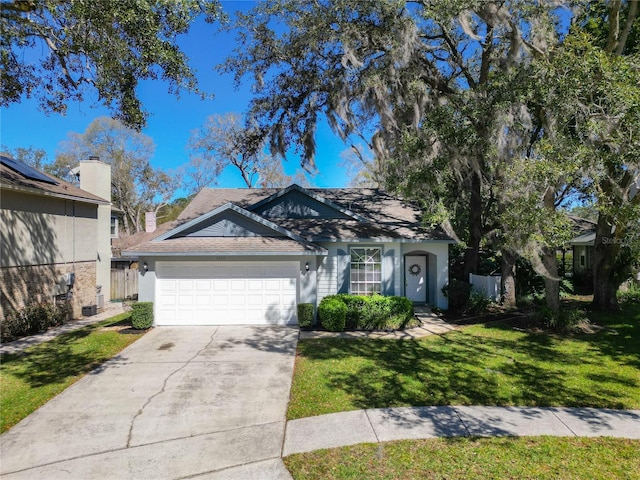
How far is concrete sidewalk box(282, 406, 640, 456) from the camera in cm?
523

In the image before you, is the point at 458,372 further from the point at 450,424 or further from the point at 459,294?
the point at 459,294

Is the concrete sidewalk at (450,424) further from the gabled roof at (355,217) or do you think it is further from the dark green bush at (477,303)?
the gabled roof at (355,217)

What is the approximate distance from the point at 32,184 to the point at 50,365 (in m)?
6.98

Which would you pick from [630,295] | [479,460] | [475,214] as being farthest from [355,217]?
[630,295]

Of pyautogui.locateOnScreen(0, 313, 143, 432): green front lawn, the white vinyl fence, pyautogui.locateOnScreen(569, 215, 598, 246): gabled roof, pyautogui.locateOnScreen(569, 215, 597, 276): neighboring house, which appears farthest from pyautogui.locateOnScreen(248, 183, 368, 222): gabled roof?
pyautogui.locateOnScreen(569, 215, 598, 246): gabled roof

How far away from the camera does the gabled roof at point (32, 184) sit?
11.5 meters

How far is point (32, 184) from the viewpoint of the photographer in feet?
41.2

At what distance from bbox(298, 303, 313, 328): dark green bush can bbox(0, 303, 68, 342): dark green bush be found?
26.6 feet

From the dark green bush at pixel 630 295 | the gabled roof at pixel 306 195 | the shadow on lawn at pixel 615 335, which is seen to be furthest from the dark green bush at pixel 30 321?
the dark green bush at pixel 630 295

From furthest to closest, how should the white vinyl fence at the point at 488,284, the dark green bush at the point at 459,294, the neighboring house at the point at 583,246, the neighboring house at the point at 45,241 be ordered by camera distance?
the neighboring house at the point at 583,246, the white vinyl fence at the point at 488,284, the dark green bush at the point at 459,294, the neighboring house at the point at 45,241

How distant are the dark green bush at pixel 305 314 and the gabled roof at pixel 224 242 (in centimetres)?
167

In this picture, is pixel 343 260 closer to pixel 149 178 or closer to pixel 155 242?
pixel 155 242

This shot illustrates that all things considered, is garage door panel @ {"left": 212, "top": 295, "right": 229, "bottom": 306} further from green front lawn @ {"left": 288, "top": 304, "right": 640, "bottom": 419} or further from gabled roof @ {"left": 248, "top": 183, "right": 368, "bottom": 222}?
gabled roof @ {"left": 248, "top": 183, "right": 368, "bottom": 222}

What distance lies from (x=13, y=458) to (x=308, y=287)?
28.2 feet
